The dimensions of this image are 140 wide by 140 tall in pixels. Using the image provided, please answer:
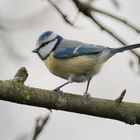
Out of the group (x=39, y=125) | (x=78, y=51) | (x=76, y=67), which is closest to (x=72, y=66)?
(x=76, y=67)

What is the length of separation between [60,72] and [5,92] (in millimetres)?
753

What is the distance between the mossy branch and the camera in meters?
2.71

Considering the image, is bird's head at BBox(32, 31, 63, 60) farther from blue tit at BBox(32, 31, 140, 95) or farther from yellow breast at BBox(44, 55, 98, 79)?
yellow breast at BBox(44, 55, 98, 79)

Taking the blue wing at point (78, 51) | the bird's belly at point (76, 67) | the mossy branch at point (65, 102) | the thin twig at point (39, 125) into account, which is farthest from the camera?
the blue wing at point (78, 51)

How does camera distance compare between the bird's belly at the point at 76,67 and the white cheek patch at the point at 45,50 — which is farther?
the white cheek patch at the point at 45,50

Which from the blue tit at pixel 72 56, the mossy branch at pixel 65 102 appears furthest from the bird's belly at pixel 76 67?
the mossy branch at pixel 65 102

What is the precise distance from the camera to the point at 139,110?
2.83m

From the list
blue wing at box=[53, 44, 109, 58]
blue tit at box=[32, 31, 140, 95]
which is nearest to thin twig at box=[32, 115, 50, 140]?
blue tit at box=[32, 31, 140, 95]

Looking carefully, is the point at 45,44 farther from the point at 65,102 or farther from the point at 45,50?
the point at 65,102

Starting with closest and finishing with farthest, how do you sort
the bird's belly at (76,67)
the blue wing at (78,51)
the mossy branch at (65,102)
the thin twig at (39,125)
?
the thin twig at (39,125) < the mossy branch at (65,102) < the bird's belly at (76,67) < the blue wing at (78,51)

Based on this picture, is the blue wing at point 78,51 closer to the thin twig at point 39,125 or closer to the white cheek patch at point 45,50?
the white cheek patch at point 45,50

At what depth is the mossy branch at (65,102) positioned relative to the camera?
271 cm

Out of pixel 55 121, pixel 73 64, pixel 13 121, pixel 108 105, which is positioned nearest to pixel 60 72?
pixel 73 64

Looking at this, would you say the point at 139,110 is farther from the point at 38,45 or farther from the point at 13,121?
the point at 13,121
